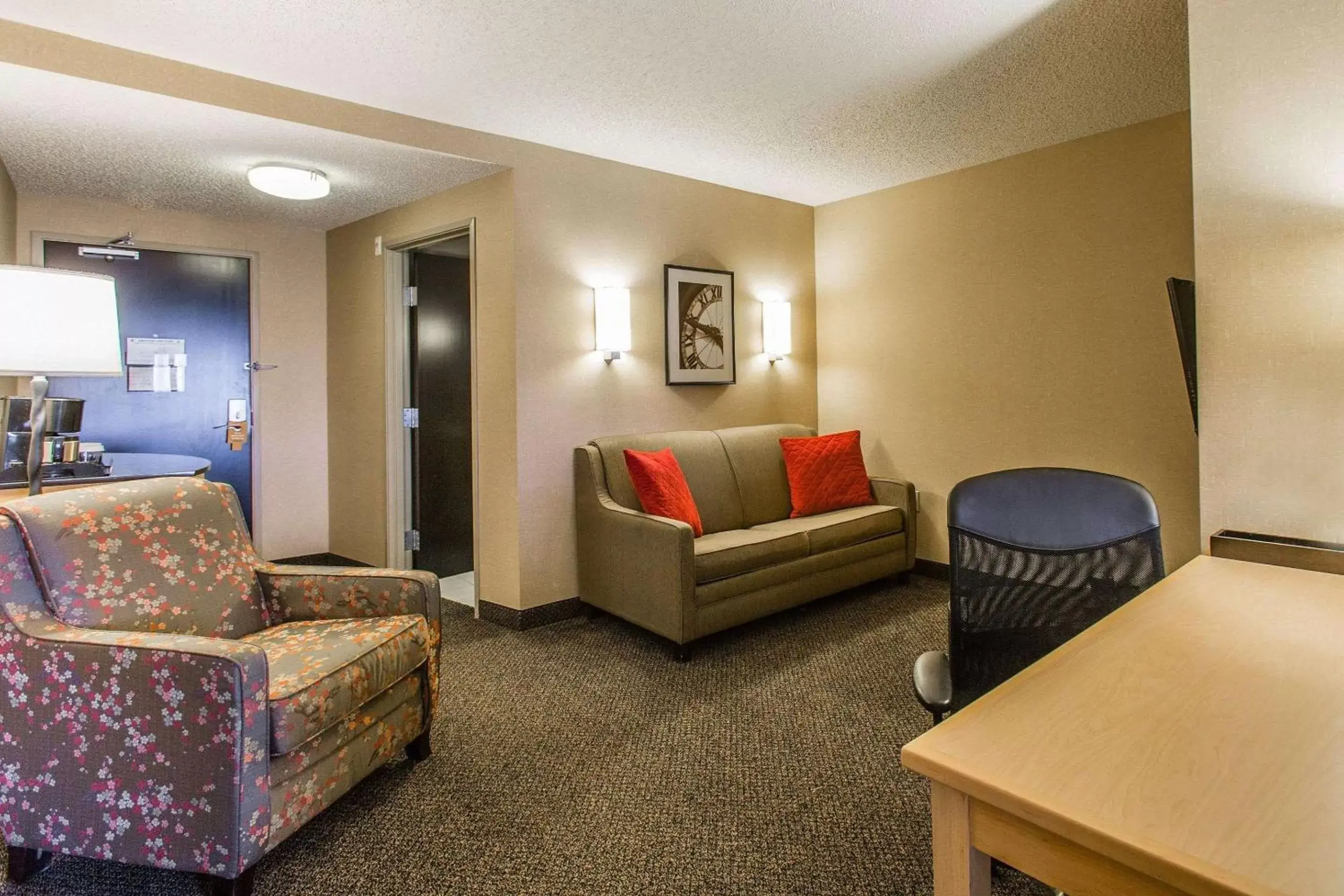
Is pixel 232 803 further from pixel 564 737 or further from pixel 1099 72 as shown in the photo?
pixel 1099 72

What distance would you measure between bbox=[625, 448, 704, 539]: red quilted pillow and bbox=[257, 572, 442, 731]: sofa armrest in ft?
4.29

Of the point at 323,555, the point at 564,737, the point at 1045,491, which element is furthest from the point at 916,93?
the point at 323,555

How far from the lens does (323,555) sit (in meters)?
4.81

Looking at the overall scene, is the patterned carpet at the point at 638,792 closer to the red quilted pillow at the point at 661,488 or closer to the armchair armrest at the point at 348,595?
the armchair armrest at the point at 348,595

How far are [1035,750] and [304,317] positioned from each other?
4.89m

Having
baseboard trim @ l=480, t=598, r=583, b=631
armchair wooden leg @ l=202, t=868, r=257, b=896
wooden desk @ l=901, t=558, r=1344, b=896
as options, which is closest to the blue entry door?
baseboard trim @ l=480, t=598, r=583, b=631

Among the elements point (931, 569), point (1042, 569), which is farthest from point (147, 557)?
point (931, 569)

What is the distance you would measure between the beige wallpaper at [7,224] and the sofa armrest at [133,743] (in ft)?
7.15

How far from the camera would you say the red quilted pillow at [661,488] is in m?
3.42

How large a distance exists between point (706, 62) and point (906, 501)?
260 cm

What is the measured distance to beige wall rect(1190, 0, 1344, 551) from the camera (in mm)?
1754

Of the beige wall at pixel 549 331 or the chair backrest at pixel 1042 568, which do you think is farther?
the beige wall at pixel 549 331

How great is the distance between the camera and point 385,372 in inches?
169

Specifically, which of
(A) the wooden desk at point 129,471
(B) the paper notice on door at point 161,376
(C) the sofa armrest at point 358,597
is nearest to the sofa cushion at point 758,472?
(C) the sofa armrest at point 358,597
